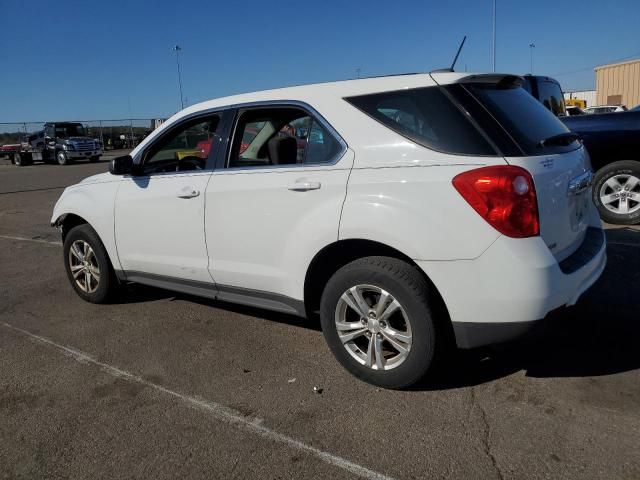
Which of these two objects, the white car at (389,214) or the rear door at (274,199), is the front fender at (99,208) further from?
the rear door at (274,199)

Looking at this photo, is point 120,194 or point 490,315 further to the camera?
point 120,194

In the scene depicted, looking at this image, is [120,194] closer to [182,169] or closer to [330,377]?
[182,169]

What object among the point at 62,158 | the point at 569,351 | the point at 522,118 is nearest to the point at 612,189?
the point at 569,351

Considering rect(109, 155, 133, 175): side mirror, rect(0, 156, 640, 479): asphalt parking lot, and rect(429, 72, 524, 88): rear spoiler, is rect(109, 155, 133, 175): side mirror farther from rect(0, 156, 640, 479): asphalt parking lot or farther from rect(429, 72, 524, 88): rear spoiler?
rect(429, 72, 524, 88): rear spoiler

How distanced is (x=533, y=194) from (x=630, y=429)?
124cm

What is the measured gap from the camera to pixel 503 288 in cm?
266

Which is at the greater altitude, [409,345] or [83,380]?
[409,345]

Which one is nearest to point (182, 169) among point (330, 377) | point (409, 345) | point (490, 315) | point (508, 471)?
point (330, 377)

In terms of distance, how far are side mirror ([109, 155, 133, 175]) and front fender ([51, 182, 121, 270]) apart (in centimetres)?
18

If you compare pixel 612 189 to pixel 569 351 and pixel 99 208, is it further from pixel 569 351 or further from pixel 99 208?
pixel 99 208

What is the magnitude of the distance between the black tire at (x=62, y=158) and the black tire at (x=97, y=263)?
2671 centimetres

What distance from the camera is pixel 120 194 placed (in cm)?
446

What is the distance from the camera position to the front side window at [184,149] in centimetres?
412

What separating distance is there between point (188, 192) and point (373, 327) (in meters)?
1.68
